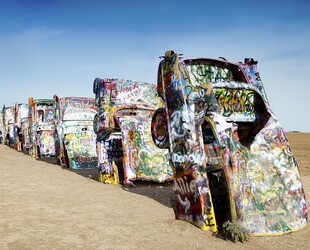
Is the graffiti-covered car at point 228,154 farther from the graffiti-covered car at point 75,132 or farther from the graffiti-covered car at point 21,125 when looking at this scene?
the graffiti-covered car at point 21,125

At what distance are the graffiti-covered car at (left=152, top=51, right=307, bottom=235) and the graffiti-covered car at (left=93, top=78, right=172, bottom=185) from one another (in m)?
3.25

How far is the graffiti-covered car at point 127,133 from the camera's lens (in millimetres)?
9891

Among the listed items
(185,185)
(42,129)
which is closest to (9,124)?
(42,129)

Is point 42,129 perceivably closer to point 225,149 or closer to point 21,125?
point 21,125

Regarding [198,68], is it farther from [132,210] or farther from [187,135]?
[132,210]

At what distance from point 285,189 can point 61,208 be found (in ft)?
13.6

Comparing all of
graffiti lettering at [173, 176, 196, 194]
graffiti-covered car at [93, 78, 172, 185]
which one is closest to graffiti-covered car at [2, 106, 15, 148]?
graffiti-covered car at [93, 78, 172, 185]

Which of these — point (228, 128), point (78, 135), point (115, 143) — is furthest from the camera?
point (78, 135)

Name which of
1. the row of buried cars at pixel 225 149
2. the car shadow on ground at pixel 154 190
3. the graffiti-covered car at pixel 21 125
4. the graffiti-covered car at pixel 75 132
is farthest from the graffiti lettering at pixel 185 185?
the graffiti-covered car at pixel 21 125

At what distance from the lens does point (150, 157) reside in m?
10.0

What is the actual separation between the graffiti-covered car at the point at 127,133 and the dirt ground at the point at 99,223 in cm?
76

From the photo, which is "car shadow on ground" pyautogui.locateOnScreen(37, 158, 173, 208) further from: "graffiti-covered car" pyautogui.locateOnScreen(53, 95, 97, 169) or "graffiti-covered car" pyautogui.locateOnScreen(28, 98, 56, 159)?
"graffiti-covered car" pyautogui.locateOnScreen(28, 98, 56, 159)

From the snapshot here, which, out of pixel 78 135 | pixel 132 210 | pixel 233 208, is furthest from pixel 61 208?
pixel 78 135

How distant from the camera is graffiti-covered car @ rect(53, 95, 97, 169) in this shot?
14188 millimetres
